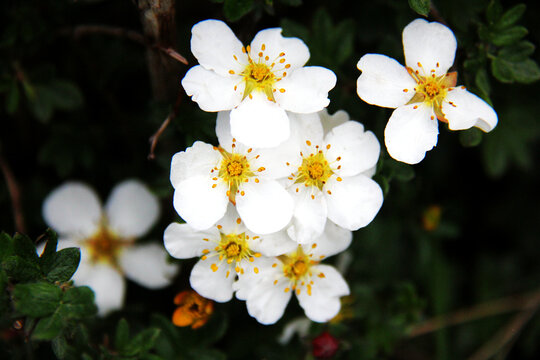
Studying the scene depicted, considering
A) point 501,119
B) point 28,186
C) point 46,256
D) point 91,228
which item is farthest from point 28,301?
point 501,119

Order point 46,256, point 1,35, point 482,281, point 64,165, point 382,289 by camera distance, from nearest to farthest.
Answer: point 46,256 < point 1,35 < point 64,165 < point 382,289 < point 482,281

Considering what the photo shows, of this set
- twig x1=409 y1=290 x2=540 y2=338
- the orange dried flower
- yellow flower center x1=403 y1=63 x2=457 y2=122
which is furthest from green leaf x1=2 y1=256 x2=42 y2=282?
→ twig x1=409 y1=290 x2=540 y2=338

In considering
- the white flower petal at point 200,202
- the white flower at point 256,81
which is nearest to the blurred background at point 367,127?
the white flower at point 256,81

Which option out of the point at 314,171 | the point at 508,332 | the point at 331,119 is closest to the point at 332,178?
the point at 314,171

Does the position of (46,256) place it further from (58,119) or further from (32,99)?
(58,119)

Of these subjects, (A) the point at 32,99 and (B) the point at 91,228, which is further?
(B) the point at 91,228

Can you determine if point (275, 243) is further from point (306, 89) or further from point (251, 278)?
point (306, 89)

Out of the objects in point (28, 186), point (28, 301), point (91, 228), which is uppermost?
point (28, 301)
